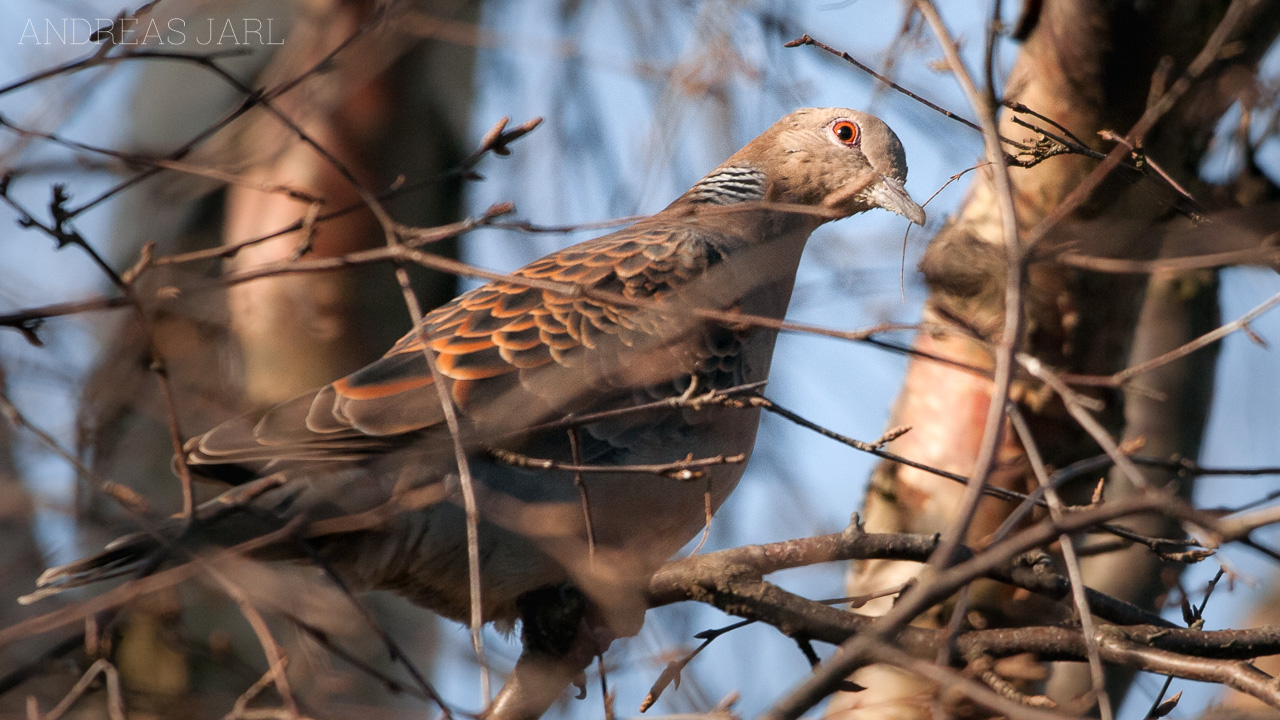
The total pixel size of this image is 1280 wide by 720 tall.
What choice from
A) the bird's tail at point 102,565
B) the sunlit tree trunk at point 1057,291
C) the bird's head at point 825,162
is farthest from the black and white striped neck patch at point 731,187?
the bird's tail at point 102,565

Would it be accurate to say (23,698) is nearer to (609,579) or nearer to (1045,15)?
(609,579)

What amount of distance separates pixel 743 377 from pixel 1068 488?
1.72m

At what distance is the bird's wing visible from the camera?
2941 mm

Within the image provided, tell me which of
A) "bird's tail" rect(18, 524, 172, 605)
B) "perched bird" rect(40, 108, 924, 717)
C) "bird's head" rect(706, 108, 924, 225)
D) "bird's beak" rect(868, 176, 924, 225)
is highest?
"bird's head" rect(706, 108, 924, 225)

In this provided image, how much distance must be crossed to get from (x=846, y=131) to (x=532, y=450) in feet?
6.83

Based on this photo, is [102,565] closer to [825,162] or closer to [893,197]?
[893,197]

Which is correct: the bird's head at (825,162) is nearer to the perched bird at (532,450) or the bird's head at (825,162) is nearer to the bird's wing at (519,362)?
the perched bird at (532,450)

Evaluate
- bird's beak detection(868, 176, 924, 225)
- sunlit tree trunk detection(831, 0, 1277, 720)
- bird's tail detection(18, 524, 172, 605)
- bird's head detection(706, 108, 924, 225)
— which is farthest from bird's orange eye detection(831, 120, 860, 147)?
bird's tail detection(18, 524, 172, 605)

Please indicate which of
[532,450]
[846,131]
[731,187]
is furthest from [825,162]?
[532,450]

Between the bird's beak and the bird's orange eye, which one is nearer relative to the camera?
the bird's beak

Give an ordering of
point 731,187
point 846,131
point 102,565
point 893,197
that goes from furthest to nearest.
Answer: point 731,187 < point 846,131 < point 893,197 < point 102,565

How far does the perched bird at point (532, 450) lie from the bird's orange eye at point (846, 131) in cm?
62

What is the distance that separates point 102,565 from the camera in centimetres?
253

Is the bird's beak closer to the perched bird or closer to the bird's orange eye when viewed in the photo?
the perched bird
